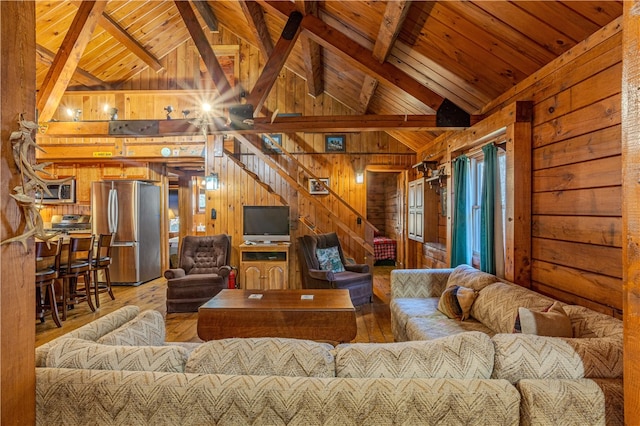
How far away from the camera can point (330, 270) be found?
487 cm

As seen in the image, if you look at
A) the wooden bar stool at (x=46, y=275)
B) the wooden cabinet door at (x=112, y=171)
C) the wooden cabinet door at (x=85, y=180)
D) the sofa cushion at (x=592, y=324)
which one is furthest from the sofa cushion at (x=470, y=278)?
the wooden cabinet door at (x=85, y=180)

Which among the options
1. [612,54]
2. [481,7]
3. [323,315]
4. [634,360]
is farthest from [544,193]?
[323,315]

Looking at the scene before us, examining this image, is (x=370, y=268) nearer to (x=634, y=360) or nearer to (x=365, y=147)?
(x=365, y=147)

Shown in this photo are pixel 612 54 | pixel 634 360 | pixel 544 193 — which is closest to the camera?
pixel 634 360

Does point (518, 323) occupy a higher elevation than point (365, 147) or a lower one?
lower

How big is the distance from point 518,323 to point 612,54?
1.73m

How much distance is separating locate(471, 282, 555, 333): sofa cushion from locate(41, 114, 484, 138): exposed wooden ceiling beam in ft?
6.68

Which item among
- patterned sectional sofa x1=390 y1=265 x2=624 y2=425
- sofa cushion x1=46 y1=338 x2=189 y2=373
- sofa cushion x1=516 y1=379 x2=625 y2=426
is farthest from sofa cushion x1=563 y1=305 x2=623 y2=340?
sofa cushion x1=46 y1=338 x2=189 y2=373

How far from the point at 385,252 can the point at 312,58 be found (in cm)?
529

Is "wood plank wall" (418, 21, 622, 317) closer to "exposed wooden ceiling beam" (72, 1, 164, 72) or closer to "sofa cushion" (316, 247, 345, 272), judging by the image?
"sofa cushion" (316, 247, 345, 272)

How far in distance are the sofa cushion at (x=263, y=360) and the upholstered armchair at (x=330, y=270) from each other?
3.24 m

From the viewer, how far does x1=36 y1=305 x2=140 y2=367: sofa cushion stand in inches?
53.6

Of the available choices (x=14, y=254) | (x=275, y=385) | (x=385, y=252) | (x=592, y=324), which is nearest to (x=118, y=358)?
(x=14, y=254)

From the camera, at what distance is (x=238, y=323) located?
9.64ft
